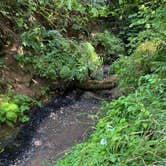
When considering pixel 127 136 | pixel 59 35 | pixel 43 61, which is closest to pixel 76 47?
pixel 59 35

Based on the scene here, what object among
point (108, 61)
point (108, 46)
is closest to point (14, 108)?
point (108, 61)

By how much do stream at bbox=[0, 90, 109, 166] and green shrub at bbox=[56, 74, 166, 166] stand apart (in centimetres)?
117


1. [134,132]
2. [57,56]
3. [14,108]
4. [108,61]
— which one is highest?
[57,56]

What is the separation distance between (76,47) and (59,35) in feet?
1.68

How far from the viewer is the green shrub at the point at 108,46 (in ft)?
30.4

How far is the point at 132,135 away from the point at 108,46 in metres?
6.85

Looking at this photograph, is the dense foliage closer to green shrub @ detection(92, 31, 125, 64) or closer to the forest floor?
green shrub @ detection(92, 31, 125, 64)

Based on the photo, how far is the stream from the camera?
4.98 meters

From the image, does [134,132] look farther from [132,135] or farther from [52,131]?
[52,131]

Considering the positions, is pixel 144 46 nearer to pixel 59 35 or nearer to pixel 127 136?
pixel 127 136

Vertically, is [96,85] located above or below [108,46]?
below

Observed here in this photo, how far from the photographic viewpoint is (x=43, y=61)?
23.1 ft

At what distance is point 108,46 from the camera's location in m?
9.40

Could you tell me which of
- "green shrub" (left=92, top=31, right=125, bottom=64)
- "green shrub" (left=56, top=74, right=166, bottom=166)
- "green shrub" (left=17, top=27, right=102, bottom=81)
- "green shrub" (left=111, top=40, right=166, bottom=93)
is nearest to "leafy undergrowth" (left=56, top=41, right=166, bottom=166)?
"green shrub" (left=56, top=74, right=166, bottom=166)
